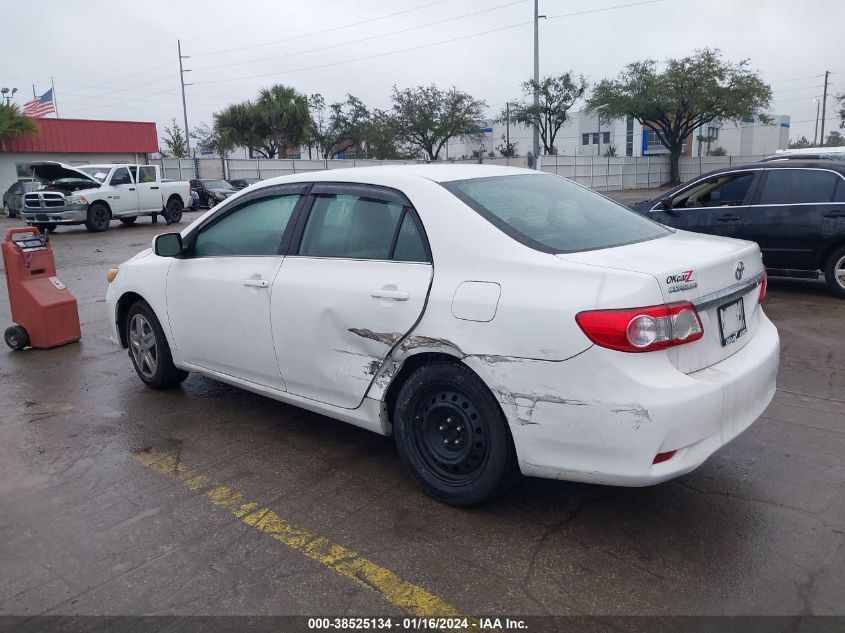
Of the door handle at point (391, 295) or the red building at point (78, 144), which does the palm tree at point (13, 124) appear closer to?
the red building at point (78, 144)

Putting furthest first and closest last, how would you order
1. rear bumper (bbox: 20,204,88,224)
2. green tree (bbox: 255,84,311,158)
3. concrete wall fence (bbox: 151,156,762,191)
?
1. green tree (bbox: 255,84,311,158)
2. concrete wall fence (bbox: 151,156,762,191)
3. rear bumper (bbox: 20,204,88,224)

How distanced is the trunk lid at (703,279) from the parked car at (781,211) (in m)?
5.52

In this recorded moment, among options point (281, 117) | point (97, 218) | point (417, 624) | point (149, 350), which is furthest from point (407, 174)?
point (281, 117)

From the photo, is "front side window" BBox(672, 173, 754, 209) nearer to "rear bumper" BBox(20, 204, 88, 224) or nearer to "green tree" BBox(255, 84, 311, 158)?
"rear bumper" BBox(20, 204, 88, 224)

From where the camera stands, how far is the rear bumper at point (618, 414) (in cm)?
287

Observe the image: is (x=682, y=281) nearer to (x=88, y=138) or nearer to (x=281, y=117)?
(x=88, y=138)

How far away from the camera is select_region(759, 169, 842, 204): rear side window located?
8398 millimetres

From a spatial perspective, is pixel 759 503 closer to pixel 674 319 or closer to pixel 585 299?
pixel 674 319

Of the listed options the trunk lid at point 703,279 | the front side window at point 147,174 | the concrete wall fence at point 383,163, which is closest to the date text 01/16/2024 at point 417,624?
the trunk lid at point 703,279

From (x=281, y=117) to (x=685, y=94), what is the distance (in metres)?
25.0

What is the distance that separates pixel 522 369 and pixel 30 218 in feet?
68.1

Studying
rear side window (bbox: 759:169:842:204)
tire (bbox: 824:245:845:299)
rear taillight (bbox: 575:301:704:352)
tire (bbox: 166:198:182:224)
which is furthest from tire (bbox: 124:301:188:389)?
tire (bbox: 166:198:182:224)

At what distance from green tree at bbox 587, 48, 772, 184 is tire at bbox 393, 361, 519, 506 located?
41796mm

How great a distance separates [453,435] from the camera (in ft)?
11.4
